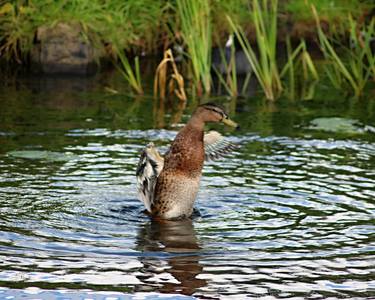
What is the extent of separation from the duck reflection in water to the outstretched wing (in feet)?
2.80

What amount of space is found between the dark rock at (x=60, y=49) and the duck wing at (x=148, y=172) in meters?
6.15

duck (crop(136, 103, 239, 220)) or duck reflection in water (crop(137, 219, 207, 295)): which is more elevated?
duck (crop(136, 103, 239, 220))

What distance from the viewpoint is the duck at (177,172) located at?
8016 mm

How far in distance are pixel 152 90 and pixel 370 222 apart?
6.10 meters

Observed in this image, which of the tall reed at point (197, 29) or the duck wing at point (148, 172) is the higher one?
the tall reed at point (197, 29)

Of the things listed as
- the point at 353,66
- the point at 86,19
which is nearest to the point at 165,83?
the point at 86,19

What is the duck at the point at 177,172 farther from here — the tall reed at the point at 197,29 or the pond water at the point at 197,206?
the tall reed at the point at 197,29

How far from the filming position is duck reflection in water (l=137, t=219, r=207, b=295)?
6.31m

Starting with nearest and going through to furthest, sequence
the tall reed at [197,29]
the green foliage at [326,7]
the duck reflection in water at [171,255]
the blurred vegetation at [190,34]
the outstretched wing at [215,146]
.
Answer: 1. the duck reflection in water at [171,255]
2. the outstretched wing at [215,146]
3. the tall reed at [197,29]
4. the blurred vegetation at [190,34]
5. the green foliage at [326,7]

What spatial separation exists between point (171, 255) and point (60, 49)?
7.56 m

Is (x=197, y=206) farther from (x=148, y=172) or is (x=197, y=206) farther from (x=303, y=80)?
(x=303, y=80)

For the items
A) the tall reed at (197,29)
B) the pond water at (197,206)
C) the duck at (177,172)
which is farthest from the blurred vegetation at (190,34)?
the duck at (177,172)

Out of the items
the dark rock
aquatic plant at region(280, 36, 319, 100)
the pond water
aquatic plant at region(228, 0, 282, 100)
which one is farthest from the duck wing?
the dark rock

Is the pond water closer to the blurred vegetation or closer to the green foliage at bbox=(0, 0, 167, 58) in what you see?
the blurred vegetation
